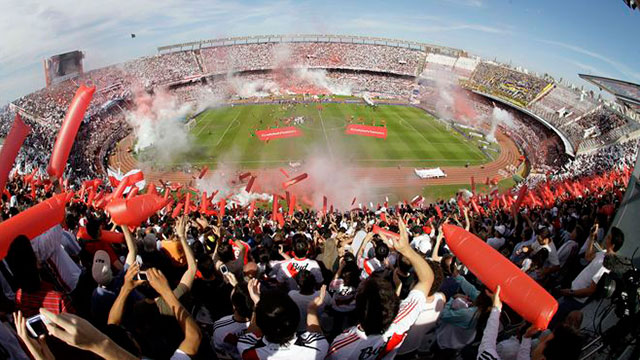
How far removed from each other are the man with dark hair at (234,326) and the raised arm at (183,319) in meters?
0.64

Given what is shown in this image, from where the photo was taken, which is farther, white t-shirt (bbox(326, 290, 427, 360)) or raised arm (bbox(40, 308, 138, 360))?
white t-shirt (bbox(326, 290, 427, 360))

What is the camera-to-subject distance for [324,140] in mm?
33438

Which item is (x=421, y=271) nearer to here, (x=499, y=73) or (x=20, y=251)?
(x=20, y=251)

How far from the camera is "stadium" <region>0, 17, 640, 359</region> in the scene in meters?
4.05

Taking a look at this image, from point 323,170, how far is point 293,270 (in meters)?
21.6

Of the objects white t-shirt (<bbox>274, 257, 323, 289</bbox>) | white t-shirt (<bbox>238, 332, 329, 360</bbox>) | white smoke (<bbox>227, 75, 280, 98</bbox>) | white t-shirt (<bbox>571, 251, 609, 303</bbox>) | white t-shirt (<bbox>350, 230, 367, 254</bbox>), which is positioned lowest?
white smoke (<bbox>227, 75, 280, 98</bbox>)

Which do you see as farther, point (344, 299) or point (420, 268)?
point (344, 299)

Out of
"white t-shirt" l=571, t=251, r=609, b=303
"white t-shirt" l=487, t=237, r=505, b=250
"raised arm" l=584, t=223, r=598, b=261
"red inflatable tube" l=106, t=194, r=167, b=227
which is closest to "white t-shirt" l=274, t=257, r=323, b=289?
"red inflatable tube" l=106, t=194, r=167, b=227

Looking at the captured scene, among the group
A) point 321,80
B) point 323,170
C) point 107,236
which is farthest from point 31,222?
point 321,80

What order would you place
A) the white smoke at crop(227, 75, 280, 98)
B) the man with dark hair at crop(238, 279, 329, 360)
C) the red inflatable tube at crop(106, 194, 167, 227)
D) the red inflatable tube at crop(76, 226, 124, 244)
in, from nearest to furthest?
the man with dark hair at crop(238, 279, 329, 360)
the red inflatable tube at crop(106, 194, 167, 227)
the red inflatable tube at crop(76, 226, 124, 244)
the white smoke at crop(227, 75, 280, 98)

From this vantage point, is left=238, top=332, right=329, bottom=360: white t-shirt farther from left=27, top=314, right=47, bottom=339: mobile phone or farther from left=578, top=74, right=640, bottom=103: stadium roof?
left=578, top=74, right=640, bottom=103: stadium roof

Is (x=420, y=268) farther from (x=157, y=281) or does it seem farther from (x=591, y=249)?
(x=591, y=249)

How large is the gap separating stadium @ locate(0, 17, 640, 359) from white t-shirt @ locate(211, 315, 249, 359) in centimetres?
6

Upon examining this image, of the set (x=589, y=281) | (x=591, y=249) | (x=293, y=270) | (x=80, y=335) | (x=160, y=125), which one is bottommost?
(x=160, y=125)
